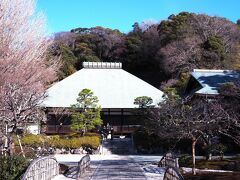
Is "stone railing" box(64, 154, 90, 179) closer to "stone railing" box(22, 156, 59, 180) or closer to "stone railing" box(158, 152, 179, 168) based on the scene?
"stone railing" box(22, 156, 59, 180)

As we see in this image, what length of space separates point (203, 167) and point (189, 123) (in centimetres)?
249

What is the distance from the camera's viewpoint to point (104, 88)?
37031 millimetres

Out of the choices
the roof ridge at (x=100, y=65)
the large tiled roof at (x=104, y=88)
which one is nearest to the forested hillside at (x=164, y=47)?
the roof ridge at (x=100, y=65)

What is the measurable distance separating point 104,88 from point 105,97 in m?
1.70

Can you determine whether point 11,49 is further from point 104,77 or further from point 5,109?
point 104,77

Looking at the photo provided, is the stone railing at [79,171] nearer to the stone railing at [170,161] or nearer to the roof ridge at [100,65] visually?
the stone railing at [170,161]

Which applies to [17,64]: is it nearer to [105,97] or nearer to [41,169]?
[41,169]

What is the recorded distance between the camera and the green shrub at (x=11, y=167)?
470 inches

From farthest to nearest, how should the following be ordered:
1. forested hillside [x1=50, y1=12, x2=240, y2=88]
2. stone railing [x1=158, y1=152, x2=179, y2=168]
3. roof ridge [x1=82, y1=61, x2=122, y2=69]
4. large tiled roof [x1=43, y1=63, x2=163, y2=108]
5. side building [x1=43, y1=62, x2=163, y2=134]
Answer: roof ridge [x1=82, y1=61, x2=122, y2=69] < forested hillside [x1=50, y1=12, x2=240, y2=88] < large tiled roof [x1=43, y1=63, x2=163, y2=108] < side building [x1=43, y1=62, x2=163, y2=134] < stone railing [x1=158, y1=152, x2=179, y2=168]

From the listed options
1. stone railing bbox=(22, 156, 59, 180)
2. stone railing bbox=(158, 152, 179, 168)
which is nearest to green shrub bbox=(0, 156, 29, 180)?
stone railing bbox=(22, 156, 59, 180)

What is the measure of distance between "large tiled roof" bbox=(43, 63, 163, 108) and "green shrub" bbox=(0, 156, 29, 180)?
2079 cm

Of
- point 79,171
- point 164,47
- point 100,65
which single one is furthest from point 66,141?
point 164,47

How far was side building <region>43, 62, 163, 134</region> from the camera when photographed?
33500 mm

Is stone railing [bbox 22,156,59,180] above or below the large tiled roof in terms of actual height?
below
